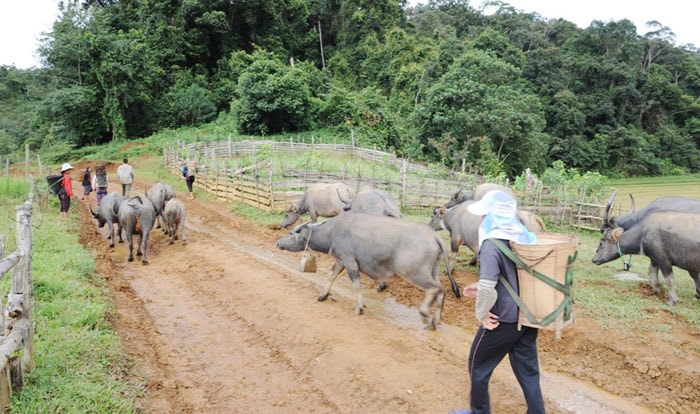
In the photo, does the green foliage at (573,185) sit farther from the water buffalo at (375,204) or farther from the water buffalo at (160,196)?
the water buffalo at (160,196)

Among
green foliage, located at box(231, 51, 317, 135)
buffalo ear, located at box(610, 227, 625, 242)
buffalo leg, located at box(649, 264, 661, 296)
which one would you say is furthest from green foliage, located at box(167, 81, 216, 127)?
buffalo leg, located at box(649, 264, 661, 296)

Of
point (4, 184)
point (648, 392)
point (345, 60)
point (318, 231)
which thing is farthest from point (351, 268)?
Result: point (345, 60)

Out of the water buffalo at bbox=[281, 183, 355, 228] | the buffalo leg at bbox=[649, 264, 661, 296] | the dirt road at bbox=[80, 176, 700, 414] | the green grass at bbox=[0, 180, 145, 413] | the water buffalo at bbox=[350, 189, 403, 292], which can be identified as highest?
the water buffalo at bbox=[350, 189, 403, 292]

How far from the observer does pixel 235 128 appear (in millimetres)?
35906

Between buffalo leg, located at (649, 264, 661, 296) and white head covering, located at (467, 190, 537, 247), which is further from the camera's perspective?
buffalo leg, located at (649, 264, 661, 296)

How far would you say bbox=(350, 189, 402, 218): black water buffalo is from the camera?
370 inches

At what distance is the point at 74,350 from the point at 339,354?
9.91 ft

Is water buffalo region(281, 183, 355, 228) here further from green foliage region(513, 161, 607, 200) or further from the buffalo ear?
green foliage region(513, 161, 607, 200)

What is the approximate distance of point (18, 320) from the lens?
4.12 meters

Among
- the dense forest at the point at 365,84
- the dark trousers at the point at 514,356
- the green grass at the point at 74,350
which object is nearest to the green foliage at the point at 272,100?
the dense forest at the point at 365,84

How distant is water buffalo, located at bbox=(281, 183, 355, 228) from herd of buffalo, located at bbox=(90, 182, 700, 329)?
5.79 ft

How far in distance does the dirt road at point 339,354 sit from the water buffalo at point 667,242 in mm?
1193

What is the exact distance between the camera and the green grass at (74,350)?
157 inches

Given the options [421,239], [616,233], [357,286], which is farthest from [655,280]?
[357,286]
